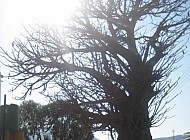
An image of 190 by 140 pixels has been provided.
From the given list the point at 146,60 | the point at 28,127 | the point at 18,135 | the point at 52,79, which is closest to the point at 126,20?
the point at 146,60

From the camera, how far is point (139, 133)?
30.1 feet

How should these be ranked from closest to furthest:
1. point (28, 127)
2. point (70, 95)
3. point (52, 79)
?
point (70, 95) → point (52, 79) → point (28, 127)

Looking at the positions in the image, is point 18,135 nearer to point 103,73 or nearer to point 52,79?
point 52,79

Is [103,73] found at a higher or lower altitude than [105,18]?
lower

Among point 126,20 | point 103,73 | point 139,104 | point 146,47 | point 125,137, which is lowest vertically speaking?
point 125,137

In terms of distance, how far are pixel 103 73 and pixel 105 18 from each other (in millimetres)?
1516

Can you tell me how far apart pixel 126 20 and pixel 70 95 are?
2455 mm

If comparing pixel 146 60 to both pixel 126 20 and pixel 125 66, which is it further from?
pixel 126 20

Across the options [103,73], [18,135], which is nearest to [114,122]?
[103,73]

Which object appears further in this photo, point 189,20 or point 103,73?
point 189,20

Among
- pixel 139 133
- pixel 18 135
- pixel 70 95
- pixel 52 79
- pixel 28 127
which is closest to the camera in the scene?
pixel 139 133

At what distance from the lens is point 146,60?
977cm

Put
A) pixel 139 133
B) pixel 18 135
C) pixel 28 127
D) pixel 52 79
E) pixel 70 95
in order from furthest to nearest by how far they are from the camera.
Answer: pixel 28 127, pixel 18 135, pixel 52 79, pixel 70 95, pixel 139 133

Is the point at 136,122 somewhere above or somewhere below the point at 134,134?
above
